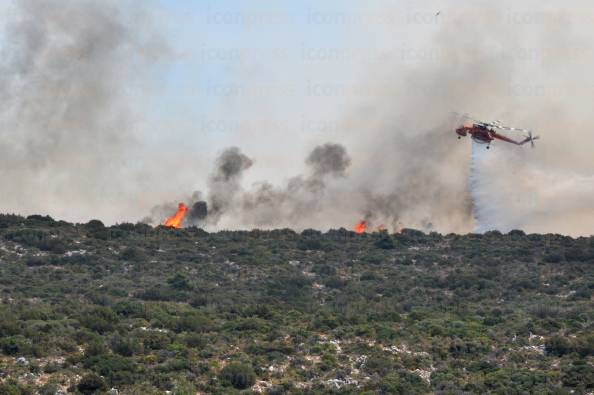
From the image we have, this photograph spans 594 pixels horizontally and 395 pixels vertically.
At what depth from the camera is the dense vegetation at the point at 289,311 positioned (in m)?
65.6

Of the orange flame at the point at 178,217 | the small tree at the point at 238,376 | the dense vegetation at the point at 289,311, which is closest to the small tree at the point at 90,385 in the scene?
the dense vegetation at the point at 289,311

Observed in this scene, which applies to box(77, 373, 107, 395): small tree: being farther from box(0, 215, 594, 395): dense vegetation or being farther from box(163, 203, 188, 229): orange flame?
box(163, 203, 188, 229): orange flame

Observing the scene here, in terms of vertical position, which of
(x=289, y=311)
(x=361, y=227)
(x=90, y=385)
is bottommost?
(x=90, y=385)

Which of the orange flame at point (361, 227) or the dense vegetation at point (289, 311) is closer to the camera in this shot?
the dense vegetation at point (289, 311)

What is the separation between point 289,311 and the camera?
82812 millimetres

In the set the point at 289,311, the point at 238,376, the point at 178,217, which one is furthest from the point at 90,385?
the point at 178,217

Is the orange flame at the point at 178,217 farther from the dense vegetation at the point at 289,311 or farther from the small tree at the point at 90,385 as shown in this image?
the small tree at the point at 90,385

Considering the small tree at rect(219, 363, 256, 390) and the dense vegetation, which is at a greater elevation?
the dense vegetation

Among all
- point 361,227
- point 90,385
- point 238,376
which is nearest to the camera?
point 90,385

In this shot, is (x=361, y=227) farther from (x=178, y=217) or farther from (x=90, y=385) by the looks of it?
(x=90, y=385)

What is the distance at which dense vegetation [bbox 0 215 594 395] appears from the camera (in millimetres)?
65562

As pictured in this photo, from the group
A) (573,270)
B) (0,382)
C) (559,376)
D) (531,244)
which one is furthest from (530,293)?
(0,382)

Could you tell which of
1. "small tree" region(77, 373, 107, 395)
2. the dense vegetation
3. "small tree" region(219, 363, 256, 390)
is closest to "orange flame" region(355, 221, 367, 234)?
the dense vegetation

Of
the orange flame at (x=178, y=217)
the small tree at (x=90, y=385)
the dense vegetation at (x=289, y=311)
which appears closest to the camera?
the small tree at (x=90, y=385)
